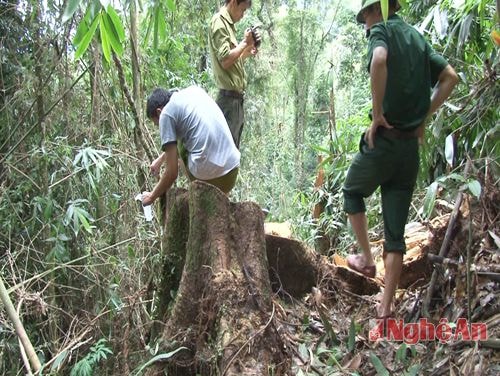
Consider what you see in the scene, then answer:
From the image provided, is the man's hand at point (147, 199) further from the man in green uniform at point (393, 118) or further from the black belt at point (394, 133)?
the black belt at point (394, 133)

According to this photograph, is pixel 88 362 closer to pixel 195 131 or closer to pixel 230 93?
pixel 195 131

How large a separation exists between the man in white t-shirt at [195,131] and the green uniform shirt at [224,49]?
20.8 inches

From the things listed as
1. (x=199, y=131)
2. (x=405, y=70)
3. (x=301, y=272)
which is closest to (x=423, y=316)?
(x=301, y=272)

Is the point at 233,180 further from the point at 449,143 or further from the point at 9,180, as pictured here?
the point at 9,180

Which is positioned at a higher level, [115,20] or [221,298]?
[115,20]

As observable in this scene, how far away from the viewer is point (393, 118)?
2.73m

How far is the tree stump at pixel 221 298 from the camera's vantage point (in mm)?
2393

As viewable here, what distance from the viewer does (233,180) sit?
144 inches

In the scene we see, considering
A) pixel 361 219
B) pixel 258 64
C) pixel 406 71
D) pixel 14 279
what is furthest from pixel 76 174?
pixel 258 64

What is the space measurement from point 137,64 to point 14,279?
1.96 metres

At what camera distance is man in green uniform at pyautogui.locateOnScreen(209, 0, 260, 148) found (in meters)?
3.89

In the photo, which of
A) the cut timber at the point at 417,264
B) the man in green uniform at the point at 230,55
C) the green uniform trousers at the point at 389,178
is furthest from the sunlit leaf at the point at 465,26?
the man in green uniform at the point at 230,55

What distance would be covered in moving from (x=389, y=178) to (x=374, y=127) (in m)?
0.30

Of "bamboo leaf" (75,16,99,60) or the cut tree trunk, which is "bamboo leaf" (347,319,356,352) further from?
"bamboo leaf" (75,16,99,60)
